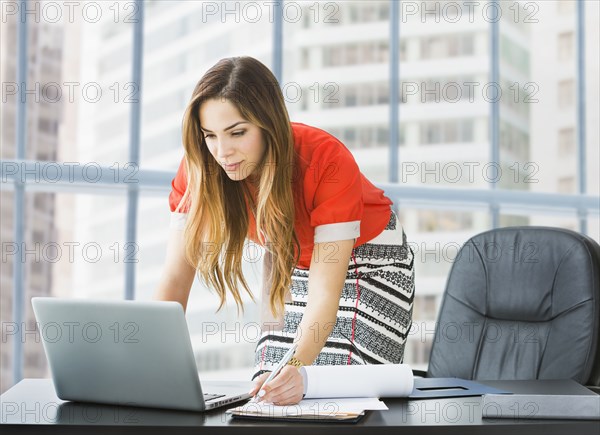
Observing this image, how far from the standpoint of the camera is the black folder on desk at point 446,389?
1.64m

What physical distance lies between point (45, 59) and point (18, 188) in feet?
5.13

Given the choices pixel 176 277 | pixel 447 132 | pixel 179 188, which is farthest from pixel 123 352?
pixel 447 132

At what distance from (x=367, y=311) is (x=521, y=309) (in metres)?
0.46

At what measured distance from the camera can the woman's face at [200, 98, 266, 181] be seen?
1.82 metres

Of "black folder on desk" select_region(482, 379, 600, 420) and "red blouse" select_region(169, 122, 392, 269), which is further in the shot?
"red blouse" select_region(169, 122, 392, 269)

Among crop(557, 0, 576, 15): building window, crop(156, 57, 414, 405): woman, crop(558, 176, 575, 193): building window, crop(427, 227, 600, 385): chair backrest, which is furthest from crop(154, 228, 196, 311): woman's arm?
crop(557, 0, 576, 15): building window

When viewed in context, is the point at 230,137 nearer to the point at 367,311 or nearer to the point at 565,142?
the point at 367,311

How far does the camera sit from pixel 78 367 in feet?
4.99

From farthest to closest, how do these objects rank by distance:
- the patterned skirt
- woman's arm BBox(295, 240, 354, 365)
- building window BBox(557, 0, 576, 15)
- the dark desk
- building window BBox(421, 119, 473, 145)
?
building window BBox(421, 119, 473, 145)
building window BBox(557, 0, 576, 15)
the patterned skirt
woman's arm BBox(295, 240, 354, 365)
the dark desk

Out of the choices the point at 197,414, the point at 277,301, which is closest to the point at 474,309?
the point at 277,301

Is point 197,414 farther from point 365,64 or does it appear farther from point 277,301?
point 365,64

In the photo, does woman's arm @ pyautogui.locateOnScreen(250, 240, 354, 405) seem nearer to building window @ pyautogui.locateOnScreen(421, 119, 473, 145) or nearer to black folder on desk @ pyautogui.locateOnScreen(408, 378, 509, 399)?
black folder on desk @ pyautogui.locateOnScreen(408, 378, 509, 399)

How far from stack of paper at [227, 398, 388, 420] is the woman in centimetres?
19

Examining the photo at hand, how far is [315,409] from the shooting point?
1.44 metres
